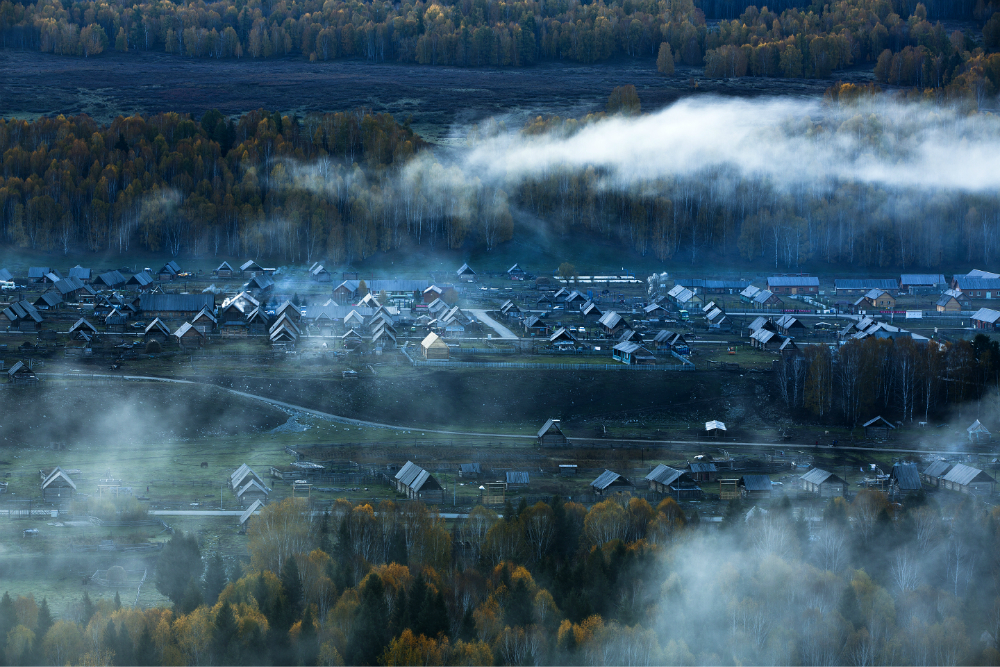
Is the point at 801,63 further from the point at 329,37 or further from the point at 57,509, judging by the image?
the point at 57,509

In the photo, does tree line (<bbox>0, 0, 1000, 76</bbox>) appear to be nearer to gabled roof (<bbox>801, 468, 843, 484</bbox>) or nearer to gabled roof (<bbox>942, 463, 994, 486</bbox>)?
gabled roof (<bbox>942, 463, 994, 486</bbox>)

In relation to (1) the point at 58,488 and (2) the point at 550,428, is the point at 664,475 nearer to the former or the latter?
(2) the point at 550,428

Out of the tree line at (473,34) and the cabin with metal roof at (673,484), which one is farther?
the tree line at (473,34)

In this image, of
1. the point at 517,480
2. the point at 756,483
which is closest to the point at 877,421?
the point at 756,483

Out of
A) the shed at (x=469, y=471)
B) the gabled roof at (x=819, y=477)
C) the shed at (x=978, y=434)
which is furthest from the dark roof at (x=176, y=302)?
the shed at (x=978, y=434)

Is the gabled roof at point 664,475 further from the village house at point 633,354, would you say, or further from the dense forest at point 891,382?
the village house at point 633,354

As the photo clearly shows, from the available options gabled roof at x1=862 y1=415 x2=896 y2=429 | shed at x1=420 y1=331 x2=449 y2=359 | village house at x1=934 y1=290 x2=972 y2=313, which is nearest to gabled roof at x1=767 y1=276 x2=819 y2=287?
village house at x1=934 y1=290 x2=972 y2=313

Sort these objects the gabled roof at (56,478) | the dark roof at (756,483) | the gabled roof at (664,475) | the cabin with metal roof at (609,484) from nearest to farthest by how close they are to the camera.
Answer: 1. the gabled roof at (56,478)
2. the cabin with metal roof at (609,484)
3. the dark roof at (756,483)
4. the gabled roof at (664,475)

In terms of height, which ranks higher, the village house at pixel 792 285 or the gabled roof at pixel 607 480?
the gabled roof at pixel 607 480
